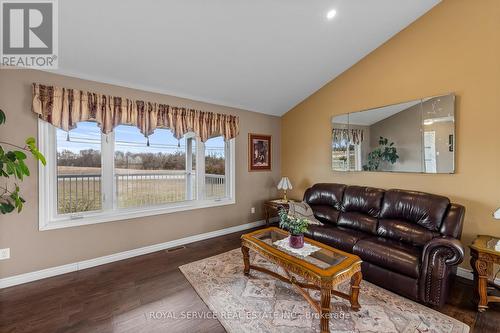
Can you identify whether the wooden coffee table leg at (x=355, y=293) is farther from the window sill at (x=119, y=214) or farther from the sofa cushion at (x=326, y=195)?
the window sill at (x=119, y=214)

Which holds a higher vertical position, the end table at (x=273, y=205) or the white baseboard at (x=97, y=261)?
the end table at (x=273, y=205)

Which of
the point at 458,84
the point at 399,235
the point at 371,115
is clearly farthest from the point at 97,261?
the point at 458,84

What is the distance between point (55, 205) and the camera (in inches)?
107

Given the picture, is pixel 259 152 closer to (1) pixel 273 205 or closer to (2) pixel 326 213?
(1) pixel 273 205

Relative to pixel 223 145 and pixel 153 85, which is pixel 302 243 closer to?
pixel 223 145


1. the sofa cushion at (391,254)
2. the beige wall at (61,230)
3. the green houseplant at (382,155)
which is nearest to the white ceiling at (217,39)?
the beige wall at (61,230)

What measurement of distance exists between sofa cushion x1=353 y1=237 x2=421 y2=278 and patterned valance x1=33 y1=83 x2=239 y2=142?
2.81m

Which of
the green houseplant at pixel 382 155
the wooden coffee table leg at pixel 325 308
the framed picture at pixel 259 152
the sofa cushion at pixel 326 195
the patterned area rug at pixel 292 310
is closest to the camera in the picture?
the wooden coffee table leg at pixel 325 308

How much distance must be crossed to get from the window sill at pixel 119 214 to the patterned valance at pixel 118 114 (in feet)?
3.74

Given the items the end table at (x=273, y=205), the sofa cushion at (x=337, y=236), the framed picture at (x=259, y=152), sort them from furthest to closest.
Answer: the framed picture at (x=259, y=152), the end table at (x=273, y=205), the sofa cushion at (x=337, y=236)

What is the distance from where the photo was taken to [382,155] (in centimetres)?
340

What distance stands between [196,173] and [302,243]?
2.36 metres

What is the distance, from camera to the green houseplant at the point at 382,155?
3.28m

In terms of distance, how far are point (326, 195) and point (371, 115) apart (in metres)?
1.47
